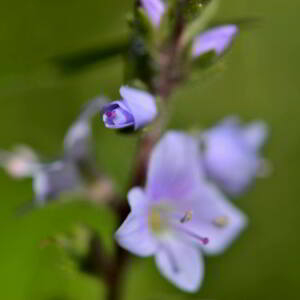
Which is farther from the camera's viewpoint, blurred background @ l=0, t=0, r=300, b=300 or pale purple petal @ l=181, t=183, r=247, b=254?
blurred background @ l=0, t=0, r=300, b=300

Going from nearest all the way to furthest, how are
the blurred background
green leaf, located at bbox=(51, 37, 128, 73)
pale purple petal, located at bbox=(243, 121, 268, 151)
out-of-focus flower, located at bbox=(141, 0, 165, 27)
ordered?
out-of-focus flower, located at bbox=(141, 0, 165, 27) < green leaf, located at bbox=(51, 37, 128, 73) < pale purple petal, located at bbox=(243, 121, 268, 151) < the blurred background

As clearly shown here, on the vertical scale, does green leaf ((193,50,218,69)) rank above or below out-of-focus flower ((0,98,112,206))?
above

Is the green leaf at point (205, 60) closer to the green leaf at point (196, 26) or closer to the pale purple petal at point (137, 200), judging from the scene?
the green leaf at point (196, 26)

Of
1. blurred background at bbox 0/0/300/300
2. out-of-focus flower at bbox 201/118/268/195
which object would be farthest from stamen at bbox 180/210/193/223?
blurred background at bbox 0/0/300/300

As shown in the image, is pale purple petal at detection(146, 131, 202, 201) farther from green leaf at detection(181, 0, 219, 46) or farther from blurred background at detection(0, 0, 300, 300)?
blurred background at detection(0, 0, 300, 300)

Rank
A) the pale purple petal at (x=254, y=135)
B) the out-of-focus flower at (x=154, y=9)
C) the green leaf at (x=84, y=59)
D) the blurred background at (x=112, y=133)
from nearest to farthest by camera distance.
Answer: the out-of-focus flower at (x=154, y=9) → the green leaf at (x=84, y=59) → the pale purple petal at (x=254, y=135) → the blurred background at (x=112, y=133)

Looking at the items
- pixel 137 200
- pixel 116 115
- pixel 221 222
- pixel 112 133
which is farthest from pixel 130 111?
pixel 112 133

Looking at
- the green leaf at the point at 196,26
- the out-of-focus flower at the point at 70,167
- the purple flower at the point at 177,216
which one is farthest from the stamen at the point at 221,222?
the green leaf at the point at 196,26
